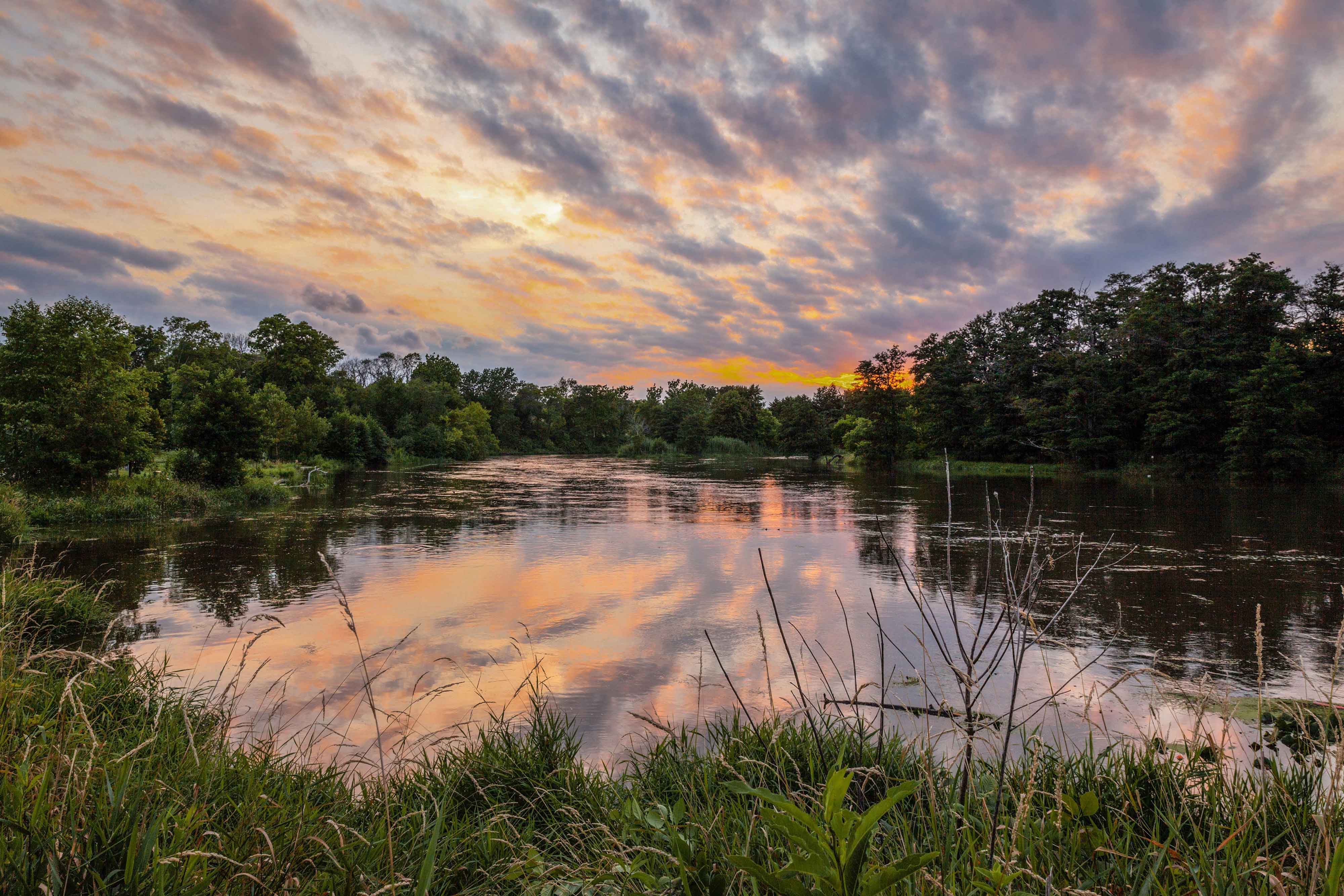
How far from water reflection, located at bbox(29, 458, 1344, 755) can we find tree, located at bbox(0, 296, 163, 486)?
2990mm

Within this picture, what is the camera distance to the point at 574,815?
2553 mm

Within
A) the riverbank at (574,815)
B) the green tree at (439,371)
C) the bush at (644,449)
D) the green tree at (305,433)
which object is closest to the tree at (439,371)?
the green tree at (439,371)

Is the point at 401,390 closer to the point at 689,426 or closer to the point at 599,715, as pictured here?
the point at 689,426

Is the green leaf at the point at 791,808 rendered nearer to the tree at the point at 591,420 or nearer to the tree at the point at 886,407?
the tree at the point at 886,407

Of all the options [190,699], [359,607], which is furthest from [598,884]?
[359,607]

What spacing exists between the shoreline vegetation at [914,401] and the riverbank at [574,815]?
1162 millimetres

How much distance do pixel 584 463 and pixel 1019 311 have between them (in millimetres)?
35735

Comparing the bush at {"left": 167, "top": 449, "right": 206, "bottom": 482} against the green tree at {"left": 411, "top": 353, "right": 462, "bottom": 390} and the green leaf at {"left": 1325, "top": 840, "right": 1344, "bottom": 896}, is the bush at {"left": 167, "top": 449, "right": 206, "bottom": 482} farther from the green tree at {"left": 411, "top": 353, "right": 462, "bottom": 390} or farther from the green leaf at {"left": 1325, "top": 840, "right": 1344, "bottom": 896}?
the green tree at {"left": 411, "top": 353, "right": 462, "bottom": 390}

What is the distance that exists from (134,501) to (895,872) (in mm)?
20087

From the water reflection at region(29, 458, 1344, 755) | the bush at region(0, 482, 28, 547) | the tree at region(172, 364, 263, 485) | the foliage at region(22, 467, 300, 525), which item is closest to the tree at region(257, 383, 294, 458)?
the tree at region(172, 364, 263, 485)

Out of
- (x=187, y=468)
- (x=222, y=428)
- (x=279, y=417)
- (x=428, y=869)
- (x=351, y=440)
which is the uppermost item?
(x=279, y=417)

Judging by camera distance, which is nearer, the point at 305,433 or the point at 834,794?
the point at 834,794

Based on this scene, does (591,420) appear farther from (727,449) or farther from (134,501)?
(134,501)

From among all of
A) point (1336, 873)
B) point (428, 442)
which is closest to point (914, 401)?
point (428, 442)
